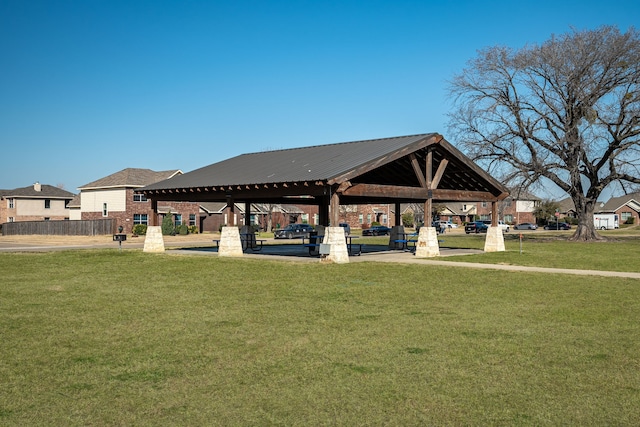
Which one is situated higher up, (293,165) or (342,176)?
(293,165)

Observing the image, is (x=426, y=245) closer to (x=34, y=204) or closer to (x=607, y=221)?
(x=34, y=204)

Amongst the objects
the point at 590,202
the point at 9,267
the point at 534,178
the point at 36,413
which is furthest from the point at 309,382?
the point at 590,202

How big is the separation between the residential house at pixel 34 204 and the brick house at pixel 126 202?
1216 cm

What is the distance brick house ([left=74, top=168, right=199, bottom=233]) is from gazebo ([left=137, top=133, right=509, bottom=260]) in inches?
1208

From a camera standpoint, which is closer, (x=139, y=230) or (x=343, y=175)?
(x=343, y=175)

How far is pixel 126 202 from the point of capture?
5900 cm

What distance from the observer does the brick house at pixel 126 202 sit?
59219 mm

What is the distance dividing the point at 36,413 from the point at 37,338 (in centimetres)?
360

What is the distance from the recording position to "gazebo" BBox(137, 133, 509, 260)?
21.5 meters

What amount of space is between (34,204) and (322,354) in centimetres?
7421

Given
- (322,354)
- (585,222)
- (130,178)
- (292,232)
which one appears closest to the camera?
(322,354)

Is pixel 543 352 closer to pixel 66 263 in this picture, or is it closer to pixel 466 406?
pixel 466 406

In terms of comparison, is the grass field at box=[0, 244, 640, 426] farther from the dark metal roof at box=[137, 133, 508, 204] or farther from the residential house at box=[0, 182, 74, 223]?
the residential house at box=[0, 182, 74, 223]

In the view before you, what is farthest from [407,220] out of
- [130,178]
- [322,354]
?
[322,354]
